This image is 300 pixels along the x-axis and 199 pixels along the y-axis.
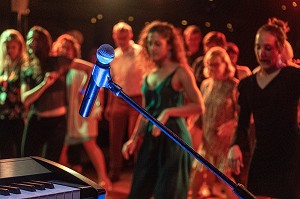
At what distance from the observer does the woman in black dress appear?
336 cm

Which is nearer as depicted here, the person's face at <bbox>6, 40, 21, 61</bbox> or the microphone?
the microphone

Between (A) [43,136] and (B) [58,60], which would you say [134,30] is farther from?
(A) [43,136]

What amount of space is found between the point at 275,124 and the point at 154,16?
3.54 m

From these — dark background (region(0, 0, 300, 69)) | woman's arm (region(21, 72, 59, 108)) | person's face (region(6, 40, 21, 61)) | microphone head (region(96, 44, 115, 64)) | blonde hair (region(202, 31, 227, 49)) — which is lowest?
woman's arm (region(21, 72, 59, 108))

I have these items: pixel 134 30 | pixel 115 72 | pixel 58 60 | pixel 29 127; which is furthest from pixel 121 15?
pixel 29 127

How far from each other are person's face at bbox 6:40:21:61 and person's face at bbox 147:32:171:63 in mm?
1794

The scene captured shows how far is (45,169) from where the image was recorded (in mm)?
2398

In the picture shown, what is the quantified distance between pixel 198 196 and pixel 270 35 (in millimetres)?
2720

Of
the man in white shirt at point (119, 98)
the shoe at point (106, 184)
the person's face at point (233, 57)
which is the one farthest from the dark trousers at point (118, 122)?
the person's face at point (233, 57)

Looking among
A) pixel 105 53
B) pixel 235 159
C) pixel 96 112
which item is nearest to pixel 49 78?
pixel 96 112

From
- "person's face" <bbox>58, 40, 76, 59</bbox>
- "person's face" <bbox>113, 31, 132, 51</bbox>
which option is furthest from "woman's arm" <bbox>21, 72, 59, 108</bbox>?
"person's face" <bbox>113, 31, 132, 51</bbox>

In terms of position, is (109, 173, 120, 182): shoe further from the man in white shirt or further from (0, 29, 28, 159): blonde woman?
(0, 29, 28, 159): blonde woman

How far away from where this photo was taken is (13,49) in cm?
555

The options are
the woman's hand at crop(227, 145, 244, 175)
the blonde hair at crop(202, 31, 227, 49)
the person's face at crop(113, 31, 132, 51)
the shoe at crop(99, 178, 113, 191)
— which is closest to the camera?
the woman's hand at crop(227, 145, 244, 175)
